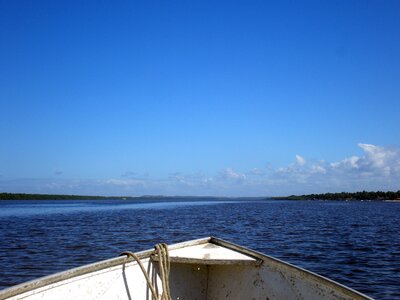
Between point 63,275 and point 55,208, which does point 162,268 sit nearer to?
point 63,275

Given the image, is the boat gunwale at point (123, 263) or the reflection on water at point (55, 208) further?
the reflection on water at point (55, 208)

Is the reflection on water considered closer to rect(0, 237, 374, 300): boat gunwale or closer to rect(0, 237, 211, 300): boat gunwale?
rect(0, 237, 374, 300): boat gunwale

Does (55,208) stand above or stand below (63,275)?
below

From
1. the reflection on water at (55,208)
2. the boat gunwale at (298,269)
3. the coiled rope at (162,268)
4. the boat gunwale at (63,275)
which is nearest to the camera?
the boat gunwale at (63,275)

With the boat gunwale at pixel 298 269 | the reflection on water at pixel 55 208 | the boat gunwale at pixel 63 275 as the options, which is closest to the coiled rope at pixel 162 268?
the boat gunwale at pixel 63 275

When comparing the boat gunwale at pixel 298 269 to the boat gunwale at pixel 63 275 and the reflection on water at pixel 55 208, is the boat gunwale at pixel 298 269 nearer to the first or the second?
the boat gunwale at pixel 63 275

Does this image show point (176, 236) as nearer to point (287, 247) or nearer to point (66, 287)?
point (287, 247)

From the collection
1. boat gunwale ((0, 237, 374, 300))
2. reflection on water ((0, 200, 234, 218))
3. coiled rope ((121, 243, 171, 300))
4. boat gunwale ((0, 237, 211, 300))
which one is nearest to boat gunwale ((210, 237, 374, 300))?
boat gunwale ((0, 237, 374, 300))

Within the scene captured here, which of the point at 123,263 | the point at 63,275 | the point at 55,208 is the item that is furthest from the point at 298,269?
the point at 55,208

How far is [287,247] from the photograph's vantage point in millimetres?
19422

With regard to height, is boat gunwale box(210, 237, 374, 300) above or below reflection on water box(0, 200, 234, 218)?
above

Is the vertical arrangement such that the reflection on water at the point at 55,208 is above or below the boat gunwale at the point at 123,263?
below

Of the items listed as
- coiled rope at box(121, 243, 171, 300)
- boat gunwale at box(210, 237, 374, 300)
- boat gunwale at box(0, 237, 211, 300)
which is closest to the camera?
boat gunwale at box(0, 237, 211, 300)

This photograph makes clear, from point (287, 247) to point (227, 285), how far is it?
44.8ft
